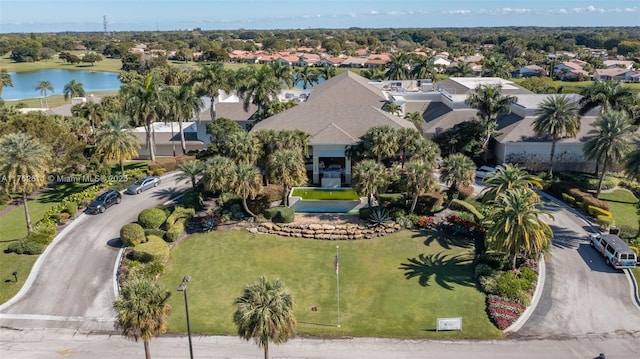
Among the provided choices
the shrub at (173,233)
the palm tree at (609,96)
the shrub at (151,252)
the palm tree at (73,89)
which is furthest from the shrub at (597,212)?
the palm tree at (73,89)

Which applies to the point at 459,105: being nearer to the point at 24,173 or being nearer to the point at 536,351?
the point at 536,351

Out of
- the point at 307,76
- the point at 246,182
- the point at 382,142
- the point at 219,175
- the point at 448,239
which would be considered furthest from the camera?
the point at 307,76

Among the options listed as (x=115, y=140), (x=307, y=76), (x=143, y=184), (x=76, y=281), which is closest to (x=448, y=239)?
(x=76, y=281)

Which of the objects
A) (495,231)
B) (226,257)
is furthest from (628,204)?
(226,257)

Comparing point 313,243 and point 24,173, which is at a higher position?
point 24,173

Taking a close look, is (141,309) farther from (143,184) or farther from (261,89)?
(261,89)
